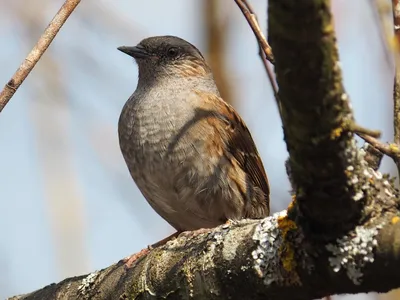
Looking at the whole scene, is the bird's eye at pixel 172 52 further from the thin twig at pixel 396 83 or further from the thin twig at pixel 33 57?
the thin twig at pixel 396 83

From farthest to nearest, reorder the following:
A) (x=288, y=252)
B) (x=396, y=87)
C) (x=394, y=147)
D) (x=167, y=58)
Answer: (x=167, y=58) < (x=396, y=87) < (x=394, y=147) < (x=288, y=252)

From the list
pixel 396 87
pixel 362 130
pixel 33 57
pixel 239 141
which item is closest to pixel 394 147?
pixel 396 87

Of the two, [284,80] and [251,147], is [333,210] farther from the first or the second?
[251,147]

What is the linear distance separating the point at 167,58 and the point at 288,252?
3.34m

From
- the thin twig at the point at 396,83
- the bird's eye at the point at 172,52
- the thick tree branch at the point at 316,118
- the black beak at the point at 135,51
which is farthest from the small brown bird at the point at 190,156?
the thick tree branch at the point at 316,118

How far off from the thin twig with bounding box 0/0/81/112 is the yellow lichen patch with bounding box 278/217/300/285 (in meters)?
1.16

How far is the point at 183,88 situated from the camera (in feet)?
16.2

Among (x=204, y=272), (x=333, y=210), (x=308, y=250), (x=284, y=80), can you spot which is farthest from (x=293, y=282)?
(x=284, y=80)

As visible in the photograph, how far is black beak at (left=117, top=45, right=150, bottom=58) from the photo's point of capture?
526cm

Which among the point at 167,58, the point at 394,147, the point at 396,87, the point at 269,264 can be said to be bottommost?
the point at 269,264

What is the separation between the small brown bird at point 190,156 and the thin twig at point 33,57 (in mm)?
1637

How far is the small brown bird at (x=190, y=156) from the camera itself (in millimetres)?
4352

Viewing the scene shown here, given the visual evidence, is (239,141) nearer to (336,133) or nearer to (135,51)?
(135,51)

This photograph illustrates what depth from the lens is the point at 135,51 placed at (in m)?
5.27
